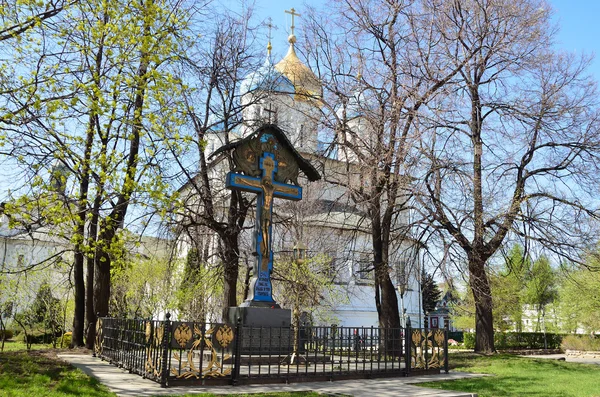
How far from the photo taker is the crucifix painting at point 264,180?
39.9 ft

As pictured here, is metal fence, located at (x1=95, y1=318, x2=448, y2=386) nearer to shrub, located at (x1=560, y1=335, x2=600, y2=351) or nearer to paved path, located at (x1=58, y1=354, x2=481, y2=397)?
paved path, located at (x1=58, y1=354, x2=481, y2=397)

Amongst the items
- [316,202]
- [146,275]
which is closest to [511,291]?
[316,202]

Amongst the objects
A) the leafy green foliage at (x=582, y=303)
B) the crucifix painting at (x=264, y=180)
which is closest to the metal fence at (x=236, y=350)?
the crucifix painting at (x=264, y=180)

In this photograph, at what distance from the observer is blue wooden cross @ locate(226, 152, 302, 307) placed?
39.5ft

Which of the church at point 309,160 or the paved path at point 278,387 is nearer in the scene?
the paved path at point 278,387

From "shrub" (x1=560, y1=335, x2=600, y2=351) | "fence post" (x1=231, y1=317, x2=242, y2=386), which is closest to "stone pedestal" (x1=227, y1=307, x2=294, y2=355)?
"fence post" (x1=231, y1=317, x2=242, y2=386)

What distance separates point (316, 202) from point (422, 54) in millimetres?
11018

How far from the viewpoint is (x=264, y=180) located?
12688 mm

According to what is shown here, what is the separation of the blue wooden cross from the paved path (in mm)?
2628

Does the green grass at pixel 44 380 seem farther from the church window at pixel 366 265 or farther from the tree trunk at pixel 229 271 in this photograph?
the church window at pixel 366 265

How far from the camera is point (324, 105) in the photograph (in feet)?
61.8

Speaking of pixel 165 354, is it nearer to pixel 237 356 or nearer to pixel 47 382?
pixel 237 356

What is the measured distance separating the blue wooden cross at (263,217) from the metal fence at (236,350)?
1019 millimetres

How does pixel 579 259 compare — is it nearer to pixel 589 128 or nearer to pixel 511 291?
pixel 589 128
